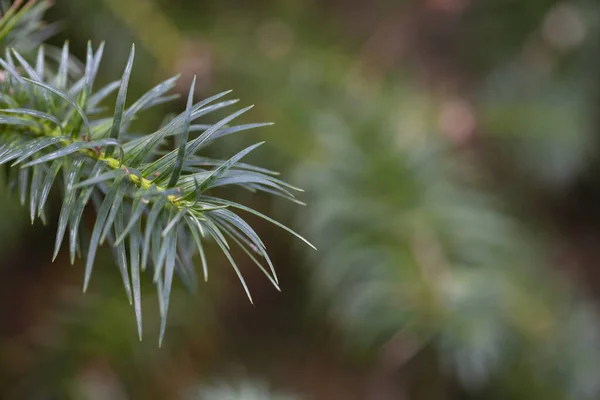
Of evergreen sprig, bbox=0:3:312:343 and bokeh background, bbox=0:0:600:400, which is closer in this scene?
evergreen sprig, bbox=0:3:312:343

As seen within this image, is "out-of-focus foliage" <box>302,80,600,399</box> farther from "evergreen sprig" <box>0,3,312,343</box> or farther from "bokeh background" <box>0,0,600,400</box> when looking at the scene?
"evergreen sprig" <box>0,3,312,343</box>

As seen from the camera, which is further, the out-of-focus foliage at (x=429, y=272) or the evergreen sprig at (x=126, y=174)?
the out-of-focus foliage at (x=429, y=272)

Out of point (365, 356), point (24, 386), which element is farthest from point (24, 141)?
point (365, 356)

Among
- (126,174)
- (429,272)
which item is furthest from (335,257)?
(126,174)

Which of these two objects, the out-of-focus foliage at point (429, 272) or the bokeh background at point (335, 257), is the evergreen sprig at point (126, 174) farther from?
the out-of-focus foliage at point (429, 272)

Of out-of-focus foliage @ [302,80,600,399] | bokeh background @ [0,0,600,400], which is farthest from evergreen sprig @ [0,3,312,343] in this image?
out-of-focus foliage @ [302,80,600,399]

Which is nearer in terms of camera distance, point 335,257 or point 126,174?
point 126,174

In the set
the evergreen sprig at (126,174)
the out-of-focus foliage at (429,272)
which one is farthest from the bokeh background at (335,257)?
the evergreen sprig at (126,174)

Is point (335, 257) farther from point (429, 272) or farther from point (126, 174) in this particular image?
point (126, 174)
